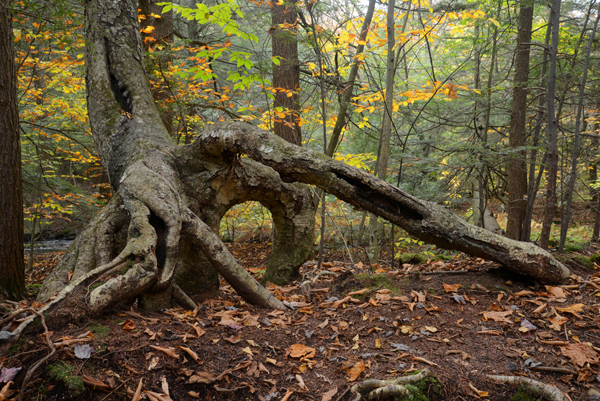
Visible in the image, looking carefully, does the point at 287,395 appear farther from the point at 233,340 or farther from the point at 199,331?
the point at 199,331

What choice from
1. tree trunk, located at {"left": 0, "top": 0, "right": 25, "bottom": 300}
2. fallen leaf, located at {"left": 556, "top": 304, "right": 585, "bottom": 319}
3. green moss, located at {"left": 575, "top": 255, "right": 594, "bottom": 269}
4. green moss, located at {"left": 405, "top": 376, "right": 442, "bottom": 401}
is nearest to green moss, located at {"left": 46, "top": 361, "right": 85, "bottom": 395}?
green moss, located at {"left": 405, "top": 376, "right": 442, "bottom": 401}

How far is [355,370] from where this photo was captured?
2383 mm

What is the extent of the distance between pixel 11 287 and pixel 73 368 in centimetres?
294

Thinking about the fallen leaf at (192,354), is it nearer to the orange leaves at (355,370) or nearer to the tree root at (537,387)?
the orange leaves at (355,370)

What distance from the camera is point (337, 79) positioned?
21.3 feet

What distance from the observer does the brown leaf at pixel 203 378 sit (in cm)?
213

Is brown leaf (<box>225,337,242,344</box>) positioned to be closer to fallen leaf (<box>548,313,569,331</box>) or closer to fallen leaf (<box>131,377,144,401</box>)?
fallen leaf (<box>131,377,144,401</box>)

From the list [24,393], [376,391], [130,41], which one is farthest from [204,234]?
[130,41]

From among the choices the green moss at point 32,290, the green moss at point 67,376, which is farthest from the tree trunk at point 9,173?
the green moss at point 67,376

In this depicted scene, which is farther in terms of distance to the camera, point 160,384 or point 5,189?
point 5,189

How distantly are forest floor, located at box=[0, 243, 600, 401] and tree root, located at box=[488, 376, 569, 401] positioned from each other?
50 mm

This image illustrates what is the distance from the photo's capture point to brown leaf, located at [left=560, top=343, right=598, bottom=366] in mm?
2412

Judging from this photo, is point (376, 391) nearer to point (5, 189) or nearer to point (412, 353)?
point (412, 353)

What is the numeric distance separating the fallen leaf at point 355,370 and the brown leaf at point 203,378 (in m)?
0.91
